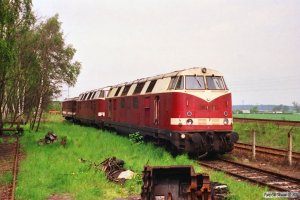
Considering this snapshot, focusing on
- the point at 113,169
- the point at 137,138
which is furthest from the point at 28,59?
the point at 113,169

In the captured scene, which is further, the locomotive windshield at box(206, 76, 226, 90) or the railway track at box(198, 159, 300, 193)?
the locomotive windshield at box(206, 76, 226, 90)

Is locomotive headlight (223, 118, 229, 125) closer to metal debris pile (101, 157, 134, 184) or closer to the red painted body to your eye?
the red painted body

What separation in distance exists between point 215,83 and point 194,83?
2.89 ft

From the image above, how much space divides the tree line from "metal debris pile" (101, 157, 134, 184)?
22.7 feet

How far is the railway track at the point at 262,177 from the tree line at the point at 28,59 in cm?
960

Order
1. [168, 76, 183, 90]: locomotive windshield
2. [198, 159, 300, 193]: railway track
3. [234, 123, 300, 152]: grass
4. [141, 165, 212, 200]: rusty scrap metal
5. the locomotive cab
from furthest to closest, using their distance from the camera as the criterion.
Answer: [234, 123, 300, 152]: grass → [168, 76, 183, 90]: locomotive windshield → the locomotive cab → [198, 159, 300, 193]: railway track → [141, 165, 212, 200]: rusty scrap metal

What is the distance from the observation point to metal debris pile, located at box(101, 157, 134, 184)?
998 cm

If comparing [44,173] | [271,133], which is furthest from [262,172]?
[271,133]

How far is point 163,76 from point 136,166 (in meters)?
5.02

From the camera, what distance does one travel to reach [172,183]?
7367 mm

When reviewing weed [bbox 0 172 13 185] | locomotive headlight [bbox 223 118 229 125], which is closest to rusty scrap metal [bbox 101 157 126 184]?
weed [bbox 0 172 13 185]

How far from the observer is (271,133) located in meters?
22.9

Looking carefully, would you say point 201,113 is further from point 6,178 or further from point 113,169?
point 6,178

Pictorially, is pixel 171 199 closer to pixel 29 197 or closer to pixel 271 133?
pixel 29 197
